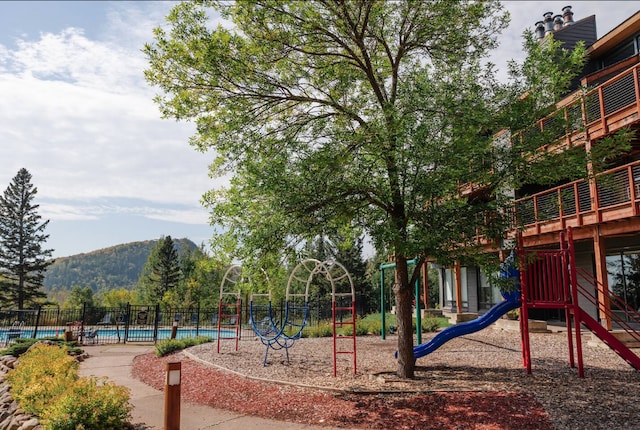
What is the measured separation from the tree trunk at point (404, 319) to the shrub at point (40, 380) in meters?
6.39

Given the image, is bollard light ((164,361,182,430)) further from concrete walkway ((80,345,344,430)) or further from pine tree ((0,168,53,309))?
pine tree ((0,168,53,309))

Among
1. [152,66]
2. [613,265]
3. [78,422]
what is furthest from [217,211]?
[613,265]

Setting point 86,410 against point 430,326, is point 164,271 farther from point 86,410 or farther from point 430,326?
point 86,410

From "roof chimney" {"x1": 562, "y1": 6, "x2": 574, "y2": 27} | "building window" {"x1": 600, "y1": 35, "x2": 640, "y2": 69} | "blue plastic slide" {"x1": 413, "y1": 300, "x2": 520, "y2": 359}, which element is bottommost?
"blue plastic slide" {"x1": 413, "y1": 300, "x2": 520, "y2": 359}

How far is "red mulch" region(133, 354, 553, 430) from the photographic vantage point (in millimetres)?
6398

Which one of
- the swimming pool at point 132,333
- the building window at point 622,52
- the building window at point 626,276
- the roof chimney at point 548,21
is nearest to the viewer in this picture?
the building window at point 626,276

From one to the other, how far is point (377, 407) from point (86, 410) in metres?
4.45

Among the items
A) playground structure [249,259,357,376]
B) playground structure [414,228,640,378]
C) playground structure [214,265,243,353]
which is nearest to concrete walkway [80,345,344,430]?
playground structure [214,265,243,353]

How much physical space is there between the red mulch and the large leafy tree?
6.24 ft

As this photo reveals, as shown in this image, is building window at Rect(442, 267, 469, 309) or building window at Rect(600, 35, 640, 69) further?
building window at Rect(442, 267, 469, 309)

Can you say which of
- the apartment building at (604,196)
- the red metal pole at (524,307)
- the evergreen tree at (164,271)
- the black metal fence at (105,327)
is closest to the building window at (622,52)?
the apartment building at (604,196)

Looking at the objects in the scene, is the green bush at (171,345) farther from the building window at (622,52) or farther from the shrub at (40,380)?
the building window at (622,52)

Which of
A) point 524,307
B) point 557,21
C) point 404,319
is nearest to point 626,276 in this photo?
point 524,307

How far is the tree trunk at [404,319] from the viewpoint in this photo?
9277 mm
